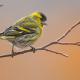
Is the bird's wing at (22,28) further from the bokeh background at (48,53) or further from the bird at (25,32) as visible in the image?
the bokeh background at (48,53)

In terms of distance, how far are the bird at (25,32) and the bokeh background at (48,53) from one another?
97 mm

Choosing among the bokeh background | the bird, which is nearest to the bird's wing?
the bird

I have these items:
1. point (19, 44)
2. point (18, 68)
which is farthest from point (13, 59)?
point (19, 44)

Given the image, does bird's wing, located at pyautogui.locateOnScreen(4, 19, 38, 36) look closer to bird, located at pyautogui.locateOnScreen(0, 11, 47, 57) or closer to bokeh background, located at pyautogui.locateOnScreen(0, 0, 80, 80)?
bird, located at pyautogui.locateOnScreen(0, 11, 47, 57)

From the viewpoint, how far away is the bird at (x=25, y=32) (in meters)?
1.37

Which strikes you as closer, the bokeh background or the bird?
the bird

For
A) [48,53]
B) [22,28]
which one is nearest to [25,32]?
[22,28]

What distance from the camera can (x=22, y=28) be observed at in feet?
4.57

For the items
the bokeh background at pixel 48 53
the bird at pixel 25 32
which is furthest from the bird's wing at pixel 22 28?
the bokeh background at pixel 48 53

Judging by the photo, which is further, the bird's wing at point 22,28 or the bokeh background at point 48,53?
the bokeh background at point 48,53

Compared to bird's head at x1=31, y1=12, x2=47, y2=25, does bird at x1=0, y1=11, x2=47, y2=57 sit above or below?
below

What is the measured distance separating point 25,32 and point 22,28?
0.9 inches

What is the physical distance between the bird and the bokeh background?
10 cm

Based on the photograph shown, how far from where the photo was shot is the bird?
137 cm
